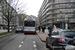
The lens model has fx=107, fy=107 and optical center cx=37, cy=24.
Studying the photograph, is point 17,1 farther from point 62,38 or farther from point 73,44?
point 73,44

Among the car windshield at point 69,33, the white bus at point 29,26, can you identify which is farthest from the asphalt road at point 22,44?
the white bus at point 29,26

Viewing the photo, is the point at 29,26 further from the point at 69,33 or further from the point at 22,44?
the point at 69,33

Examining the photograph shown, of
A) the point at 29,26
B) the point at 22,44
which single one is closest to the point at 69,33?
Answer: the point at 22,44

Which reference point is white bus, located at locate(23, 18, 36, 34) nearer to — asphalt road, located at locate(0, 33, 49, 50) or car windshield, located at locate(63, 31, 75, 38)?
asphalt road, located at locate(0, 33, 49, 50)

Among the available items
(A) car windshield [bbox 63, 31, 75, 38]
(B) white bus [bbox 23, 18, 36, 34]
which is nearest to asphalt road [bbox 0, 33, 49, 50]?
(A) car windshield [bbox 63, 31, 75, 38]

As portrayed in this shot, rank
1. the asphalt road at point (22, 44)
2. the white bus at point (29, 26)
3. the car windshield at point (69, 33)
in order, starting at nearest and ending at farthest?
the car windshield at point (69, 33)
the asphalt road at point (22, 44)
the white bus at point (29, 26)

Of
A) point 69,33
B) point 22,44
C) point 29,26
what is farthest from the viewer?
point 29,26

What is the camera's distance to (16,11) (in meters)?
25.4

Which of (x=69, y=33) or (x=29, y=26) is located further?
(x=29, y=26)

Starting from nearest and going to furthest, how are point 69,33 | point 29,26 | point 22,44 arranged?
point 69,33, point 22,44, point 29,26

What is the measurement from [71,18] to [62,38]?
2101 inches

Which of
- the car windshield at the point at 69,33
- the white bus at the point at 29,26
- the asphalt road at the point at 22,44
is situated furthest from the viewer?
the white bus at the point at 29,26

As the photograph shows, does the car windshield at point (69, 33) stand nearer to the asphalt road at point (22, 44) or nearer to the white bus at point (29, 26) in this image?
the asphalt road at point (22, 44)

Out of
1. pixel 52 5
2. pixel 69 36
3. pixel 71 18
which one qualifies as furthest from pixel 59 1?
pixel 69 36
